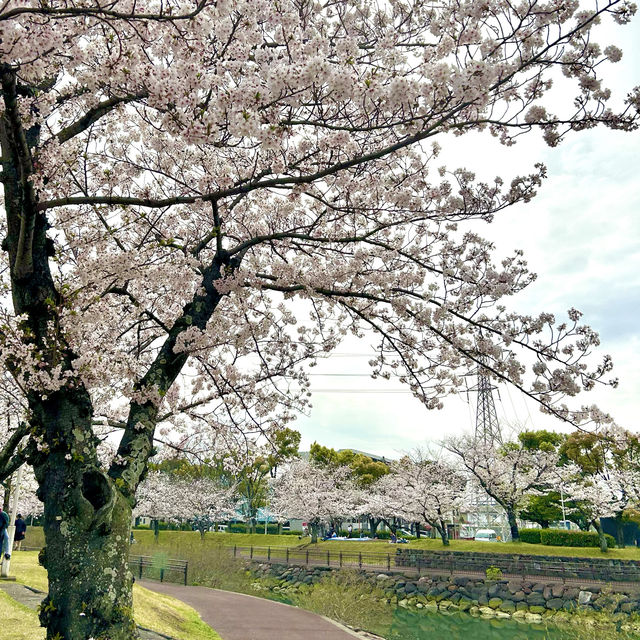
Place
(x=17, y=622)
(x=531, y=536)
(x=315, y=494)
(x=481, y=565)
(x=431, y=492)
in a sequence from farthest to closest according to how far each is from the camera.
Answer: (x=315, y=494) → (x=531, y=536) → (x=431, y=492) → (x=481, y=565) → (x=17, y=622)

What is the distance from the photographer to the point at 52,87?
5422 millimetres

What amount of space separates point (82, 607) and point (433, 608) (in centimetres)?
1963

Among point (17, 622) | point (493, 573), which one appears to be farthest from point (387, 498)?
point (17, 622)

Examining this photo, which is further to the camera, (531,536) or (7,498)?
(531,536)

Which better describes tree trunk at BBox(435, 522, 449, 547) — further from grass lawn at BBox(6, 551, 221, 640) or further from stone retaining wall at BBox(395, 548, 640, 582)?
grass lawn at BBox(6, 551, 221, 640)

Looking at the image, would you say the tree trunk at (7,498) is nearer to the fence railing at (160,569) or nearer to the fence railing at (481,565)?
the fence railing at (160,569)

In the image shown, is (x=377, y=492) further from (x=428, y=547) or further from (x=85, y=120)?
(x=85, y=120)

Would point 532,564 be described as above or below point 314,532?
above

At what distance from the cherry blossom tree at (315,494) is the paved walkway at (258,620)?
21801mm

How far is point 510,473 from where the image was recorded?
94.7 feet

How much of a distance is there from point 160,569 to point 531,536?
21733 millimetres

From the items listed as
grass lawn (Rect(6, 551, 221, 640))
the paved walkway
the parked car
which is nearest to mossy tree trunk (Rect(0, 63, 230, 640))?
grass lawn (Rect(6, 551, 221, 640))

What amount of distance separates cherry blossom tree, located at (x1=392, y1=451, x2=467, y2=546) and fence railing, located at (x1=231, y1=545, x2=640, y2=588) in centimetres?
318

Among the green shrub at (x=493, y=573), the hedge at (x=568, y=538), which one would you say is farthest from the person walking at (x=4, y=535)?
→ the hedge at (x=568, y=538)
